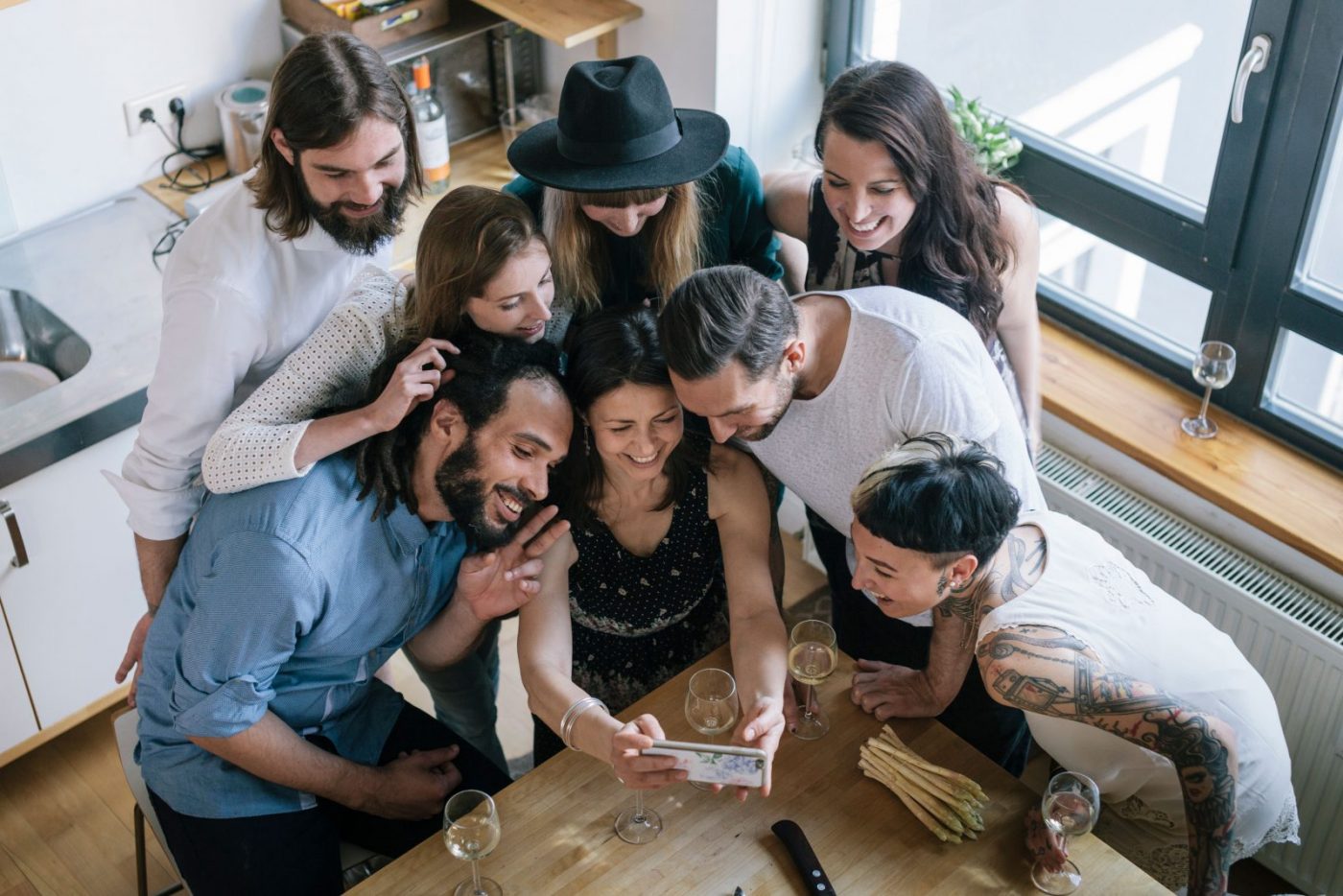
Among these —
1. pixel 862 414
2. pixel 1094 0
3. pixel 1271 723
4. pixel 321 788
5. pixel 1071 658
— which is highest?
pixel 1094 0

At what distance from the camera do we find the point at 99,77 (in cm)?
327

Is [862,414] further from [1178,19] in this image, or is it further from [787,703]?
[1178,19]

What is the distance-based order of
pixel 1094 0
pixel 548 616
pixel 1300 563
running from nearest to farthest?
pixel 548 616 → pixel 1300 563 → pixel 1094 0

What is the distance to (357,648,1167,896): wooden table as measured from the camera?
2.00 m

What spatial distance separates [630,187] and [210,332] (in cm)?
71

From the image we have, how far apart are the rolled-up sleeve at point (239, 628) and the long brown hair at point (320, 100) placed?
59 cm

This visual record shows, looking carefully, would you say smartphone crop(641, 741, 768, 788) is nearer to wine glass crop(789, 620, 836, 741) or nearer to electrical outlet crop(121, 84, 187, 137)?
wine glass crop(789, 620, 836, 741)

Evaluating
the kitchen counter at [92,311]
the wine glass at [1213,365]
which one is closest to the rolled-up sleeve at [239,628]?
the kitchen counter at [92,311]

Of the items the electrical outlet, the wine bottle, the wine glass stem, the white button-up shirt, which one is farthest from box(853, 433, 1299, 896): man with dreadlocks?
the electrical outlet

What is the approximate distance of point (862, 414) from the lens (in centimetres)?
218

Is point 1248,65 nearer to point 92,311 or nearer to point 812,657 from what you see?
point 812,657

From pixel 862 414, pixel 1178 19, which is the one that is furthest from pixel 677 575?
pixel 1178 19

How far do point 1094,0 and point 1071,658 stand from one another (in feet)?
5.42

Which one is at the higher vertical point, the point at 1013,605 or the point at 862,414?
the point at 862,414
